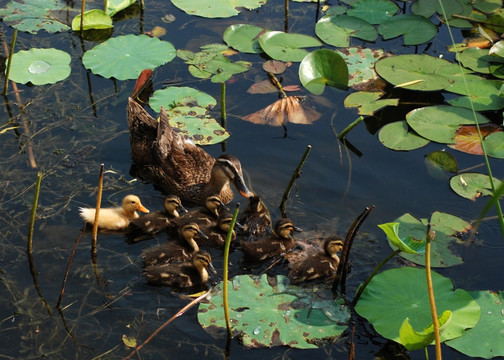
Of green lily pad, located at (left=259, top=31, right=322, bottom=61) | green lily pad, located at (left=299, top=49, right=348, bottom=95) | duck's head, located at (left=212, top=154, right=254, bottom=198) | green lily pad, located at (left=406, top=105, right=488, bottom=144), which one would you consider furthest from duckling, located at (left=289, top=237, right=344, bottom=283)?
green lily pad, located at (left=259, top=31, right=322, bottom=61)

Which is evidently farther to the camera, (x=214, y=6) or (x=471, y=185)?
(x=214, y=6)

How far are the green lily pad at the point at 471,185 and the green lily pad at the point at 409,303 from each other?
3.96 ft

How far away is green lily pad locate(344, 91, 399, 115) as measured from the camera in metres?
7.34

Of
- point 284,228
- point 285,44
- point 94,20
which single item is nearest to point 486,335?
point 284,228

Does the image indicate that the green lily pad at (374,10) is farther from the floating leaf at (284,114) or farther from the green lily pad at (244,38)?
the floating leaf at (284,114)

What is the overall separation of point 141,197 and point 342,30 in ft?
11.0

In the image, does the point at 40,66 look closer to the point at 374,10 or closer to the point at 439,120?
the point at 374,10

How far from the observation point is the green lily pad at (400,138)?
688cm

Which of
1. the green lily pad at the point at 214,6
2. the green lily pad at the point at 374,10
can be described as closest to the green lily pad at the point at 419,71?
the green lily pad at the point at 374,10

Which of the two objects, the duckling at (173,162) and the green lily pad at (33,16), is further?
the green lily pad at (33,16)

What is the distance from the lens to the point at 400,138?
695cm

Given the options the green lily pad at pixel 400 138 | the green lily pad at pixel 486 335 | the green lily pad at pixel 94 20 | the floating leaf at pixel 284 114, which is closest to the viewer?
the green lily pad at pixel 486 335

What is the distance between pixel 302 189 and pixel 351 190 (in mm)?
437

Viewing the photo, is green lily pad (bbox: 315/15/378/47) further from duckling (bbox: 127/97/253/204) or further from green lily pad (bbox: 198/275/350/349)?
green lily pad (bbox: 198/275/350/349)
